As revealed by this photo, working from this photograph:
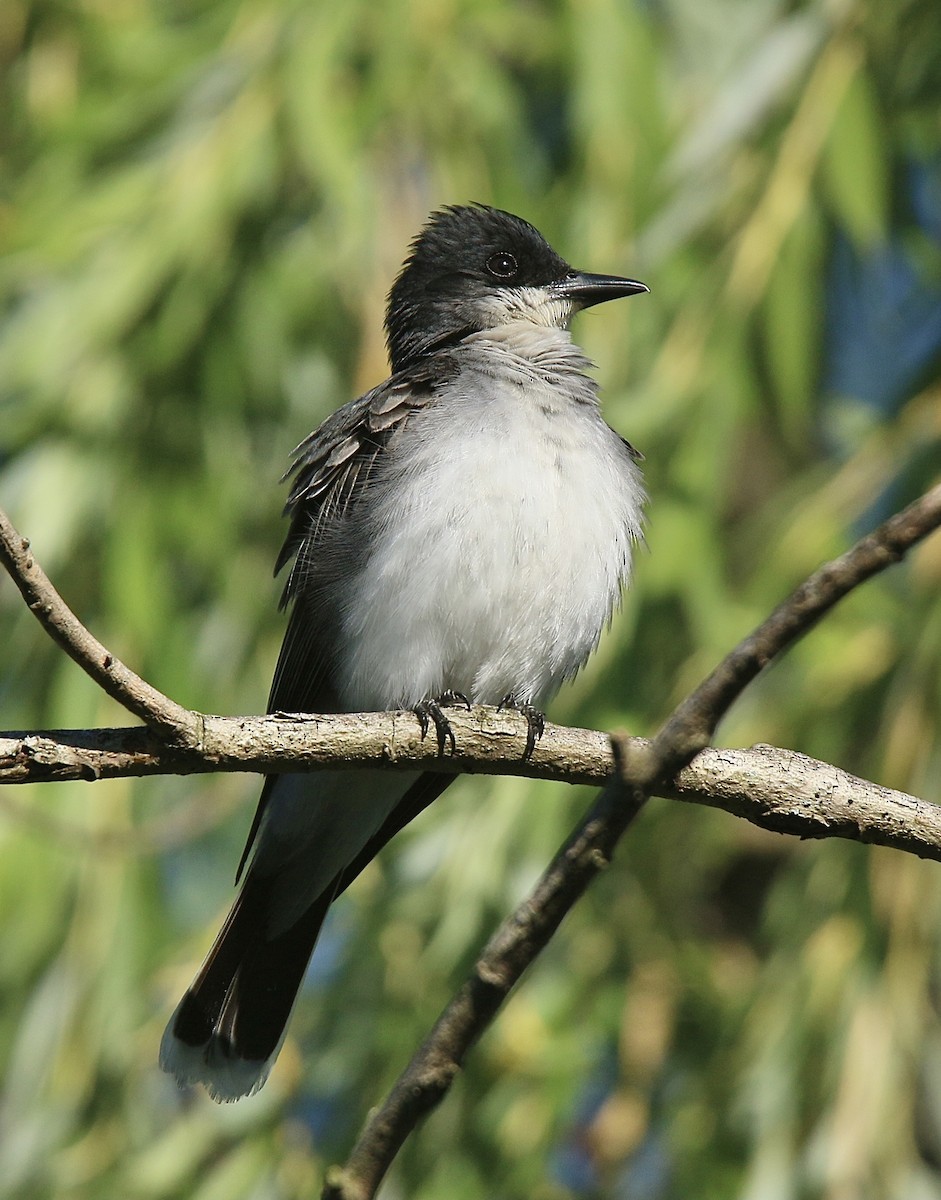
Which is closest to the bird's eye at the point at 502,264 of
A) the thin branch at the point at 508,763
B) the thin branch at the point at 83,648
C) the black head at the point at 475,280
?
the black head at the point at 475,280

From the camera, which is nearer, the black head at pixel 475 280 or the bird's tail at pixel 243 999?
the bird's tail at pixel 243 999

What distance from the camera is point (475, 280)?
5.31m

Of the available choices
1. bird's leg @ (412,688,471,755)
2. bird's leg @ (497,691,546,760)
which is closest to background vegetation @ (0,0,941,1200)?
bird's leg @ (497,691,546,760)

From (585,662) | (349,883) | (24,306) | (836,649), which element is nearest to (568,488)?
(585,662)

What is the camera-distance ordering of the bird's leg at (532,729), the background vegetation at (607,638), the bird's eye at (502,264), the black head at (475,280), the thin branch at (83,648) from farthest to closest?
the bird's eye at (502,264)
the black head at (475,280)
the background vegetation at (607,638)
the bird's leg at (532,729)
the thin branch at (83,648)

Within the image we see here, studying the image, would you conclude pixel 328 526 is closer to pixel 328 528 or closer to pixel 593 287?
pixel 328 528

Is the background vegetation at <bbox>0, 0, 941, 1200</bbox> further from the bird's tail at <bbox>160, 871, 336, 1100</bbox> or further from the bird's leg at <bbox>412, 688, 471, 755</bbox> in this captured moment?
the bird's leg at <bbox>412, 688, 471, 755</bbox>

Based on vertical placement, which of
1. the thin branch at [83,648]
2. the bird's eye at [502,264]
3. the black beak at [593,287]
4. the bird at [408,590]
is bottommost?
the thin branch at [83,648]

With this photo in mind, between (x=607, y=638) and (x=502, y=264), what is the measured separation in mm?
1312

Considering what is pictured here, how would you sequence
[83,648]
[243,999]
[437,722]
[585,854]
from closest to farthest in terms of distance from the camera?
1. [585,854]
2. [83,648]
3. [437,722]
4. [243,999]

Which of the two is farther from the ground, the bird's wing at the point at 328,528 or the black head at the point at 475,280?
the black head at the point at 475,280

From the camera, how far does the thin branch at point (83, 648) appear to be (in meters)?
2.68

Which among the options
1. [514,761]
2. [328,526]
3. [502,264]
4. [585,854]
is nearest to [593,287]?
[502,264]

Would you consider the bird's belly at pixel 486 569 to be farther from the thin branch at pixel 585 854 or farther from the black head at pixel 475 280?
the thin branch at pixel 585 854
